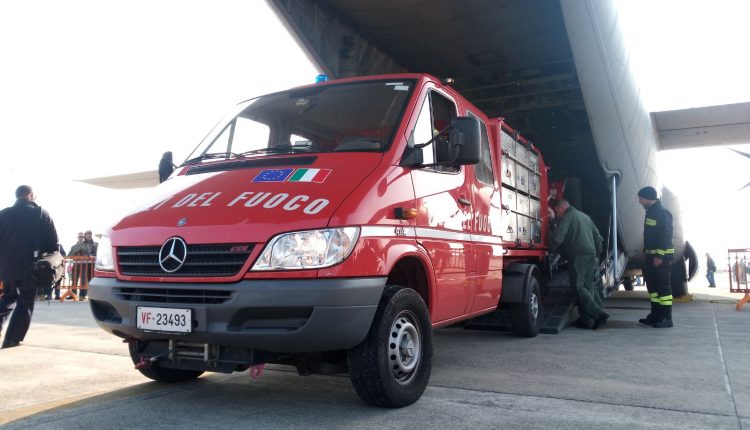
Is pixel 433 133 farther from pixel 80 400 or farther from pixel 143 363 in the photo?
pixel 80 400

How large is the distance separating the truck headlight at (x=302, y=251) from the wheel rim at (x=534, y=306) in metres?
4.03

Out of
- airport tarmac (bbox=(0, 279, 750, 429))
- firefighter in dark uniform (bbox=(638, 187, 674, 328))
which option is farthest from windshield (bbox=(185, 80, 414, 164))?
firefighter in dark uniform (bbox=(638, 187, 674, 328))

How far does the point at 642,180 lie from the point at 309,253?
8.62 m

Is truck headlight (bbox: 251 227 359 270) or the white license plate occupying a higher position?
truck headlight (bbox: 251 227 359 270)

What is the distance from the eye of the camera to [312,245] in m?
3.04

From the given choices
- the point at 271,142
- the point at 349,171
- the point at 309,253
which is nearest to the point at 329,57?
the point at 271,142

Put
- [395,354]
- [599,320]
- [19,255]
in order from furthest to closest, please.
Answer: [599,320] < [19,255] < [395,354]

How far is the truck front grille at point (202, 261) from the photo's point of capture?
3.07 m

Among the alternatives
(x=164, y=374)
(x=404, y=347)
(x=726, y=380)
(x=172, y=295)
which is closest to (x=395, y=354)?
(x=404, y=347)

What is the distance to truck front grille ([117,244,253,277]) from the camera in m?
3.07

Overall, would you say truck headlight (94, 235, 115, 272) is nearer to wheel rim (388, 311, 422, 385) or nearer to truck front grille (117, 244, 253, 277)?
truck front grille (117, 244, 253, 277)

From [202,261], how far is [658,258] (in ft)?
21.6

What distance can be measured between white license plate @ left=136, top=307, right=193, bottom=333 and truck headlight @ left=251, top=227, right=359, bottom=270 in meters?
0.49

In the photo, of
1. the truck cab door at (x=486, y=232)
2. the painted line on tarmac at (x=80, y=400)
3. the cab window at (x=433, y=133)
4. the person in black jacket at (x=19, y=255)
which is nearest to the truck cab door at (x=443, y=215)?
the cab window at (x=433, y=133)
